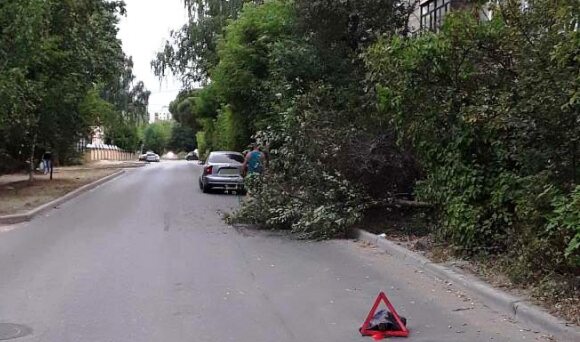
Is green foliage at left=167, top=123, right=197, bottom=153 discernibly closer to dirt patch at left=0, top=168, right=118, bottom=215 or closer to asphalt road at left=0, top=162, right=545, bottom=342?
dirt patch at left=0, top=168, right=118, bottom=215

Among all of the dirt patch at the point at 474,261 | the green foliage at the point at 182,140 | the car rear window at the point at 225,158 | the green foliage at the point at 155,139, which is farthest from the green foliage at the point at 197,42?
the green foliage at the point at 155,139

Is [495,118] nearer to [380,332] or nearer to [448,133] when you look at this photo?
[448,133]

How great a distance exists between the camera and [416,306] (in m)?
7.08

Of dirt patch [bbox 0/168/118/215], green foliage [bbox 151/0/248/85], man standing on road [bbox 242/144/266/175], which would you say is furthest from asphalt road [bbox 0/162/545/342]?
green foliage [bbox 151/0/248/85]

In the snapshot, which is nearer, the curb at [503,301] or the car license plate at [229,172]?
the curb at [503,301]

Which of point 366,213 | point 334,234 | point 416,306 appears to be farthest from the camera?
point 366,213

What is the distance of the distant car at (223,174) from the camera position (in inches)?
923

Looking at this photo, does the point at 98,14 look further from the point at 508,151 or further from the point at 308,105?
the point at 508,151

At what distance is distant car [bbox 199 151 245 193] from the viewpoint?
23.4 meters

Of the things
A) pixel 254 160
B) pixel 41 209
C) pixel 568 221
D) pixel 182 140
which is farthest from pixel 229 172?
pixel 182 140

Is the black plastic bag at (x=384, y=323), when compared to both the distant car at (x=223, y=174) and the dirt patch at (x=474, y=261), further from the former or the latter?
the distant car at (x=223, y=174)

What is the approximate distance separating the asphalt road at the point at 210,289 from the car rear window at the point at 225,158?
10.5 metres

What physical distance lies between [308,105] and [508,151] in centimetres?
594

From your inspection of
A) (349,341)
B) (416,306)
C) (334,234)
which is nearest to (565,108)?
(416,306)
